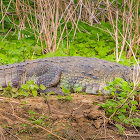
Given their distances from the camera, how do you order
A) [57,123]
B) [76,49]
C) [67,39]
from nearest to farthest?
[57,123] → [67,39] → [76,49]

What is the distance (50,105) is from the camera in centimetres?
429

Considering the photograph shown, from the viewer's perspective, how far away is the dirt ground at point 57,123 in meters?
3.44

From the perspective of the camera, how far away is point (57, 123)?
372cm

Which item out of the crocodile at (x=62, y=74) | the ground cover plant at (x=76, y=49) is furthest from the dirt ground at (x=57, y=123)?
the crocodile at (x=62, y=74)

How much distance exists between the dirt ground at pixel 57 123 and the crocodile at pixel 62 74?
45.1 inches

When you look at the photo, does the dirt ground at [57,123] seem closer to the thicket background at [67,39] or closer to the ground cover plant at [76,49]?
the ground cover plant at [76,49]

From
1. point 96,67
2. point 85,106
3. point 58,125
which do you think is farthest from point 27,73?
point 58,125

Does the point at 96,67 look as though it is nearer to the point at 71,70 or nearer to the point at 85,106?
the point at 71,70

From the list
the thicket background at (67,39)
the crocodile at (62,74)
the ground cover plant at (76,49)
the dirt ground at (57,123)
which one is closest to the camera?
the dirt ground at (57,123)

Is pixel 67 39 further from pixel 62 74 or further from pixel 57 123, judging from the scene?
pixel 57 123

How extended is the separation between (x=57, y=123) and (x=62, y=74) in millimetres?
1919

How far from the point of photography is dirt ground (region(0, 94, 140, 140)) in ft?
11.3

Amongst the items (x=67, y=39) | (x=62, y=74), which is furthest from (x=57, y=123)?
(x=67, y=39)

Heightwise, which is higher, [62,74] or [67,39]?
[67,39]
